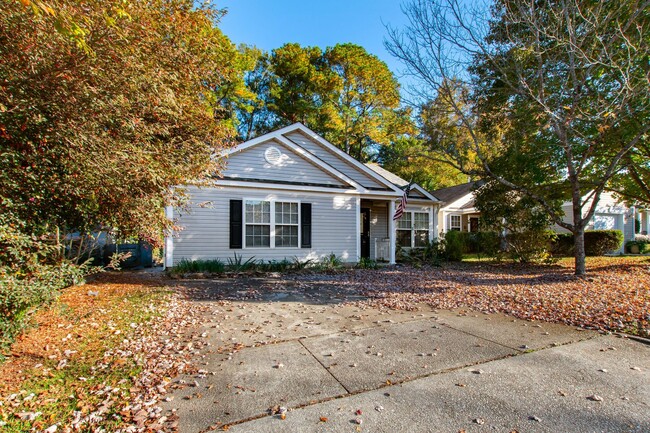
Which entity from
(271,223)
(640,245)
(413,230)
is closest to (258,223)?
(271,223)

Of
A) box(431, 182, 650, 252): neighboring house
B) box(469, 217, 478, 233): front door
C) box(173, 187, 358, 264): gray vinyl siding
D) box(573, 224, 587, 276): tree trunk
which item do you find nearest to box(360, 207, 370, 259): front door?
box(173, 187, 358, 264): gray vinyl siding

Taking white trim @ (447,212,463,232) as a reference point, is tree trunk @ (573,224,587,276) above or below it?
below

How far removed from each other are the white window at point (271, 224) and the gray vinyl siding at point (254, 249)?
0.18 metres

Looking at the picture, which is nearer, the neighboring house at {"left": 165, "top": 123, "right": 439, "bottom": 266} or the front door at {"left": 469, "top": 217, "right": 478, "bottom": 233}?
the neighboring house at {"left": 165, "top": 123, "right": 439, "bottom": 266}

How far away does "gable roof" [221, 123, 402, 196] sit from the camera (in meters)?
12.2

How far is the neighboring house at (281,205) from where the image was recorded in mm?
11039

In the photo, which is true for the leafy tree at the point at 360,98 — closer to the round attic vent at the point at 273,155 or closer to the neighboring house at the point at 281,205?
the neighboring house at the point at 281,205

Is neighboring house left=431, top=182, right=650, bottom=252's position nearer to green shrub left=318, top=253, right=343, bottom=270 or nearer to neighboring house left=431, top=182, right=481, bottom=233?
neighboring house left=431, top=182, right=481, bottom=233

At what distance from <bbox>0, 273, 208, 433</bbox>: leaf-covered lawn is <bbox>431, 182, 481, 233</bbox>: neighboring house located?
17.7 meters

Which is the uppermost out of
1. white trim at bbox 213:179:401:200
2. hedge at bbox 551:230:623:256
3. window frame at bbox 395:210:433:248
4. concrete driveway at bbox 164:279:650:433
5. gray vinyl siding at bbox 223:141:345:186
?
gray vinyl siding at bbox 223:141:345:186

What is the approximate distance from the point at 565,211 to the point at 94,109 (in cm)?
2440

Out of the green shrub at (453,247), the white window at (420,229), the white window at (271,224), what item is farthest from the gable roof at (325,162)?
the green shrub at (453,247)

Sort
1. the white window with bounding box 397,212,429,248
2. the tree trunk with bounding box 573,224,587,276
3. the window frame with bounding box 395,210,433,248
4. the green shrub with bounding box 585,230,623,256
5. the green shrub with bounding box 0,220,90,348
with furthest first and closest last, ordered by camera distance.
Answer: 1. the green shrub with bounding box 585,230,623,256
2. the white window with bounding box 397,212,429,248
3. the window frame with bounding box 395,210,433,248
4. the tree trunk with bounding box 573,224,587,276
5. the green shrub with bounding box 0,220,90,348

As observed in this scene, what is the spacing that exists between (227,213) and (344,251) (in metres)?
4.55
